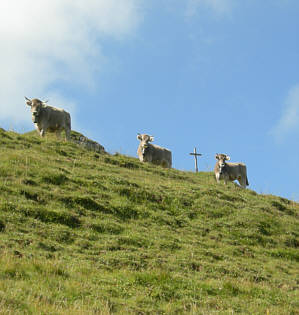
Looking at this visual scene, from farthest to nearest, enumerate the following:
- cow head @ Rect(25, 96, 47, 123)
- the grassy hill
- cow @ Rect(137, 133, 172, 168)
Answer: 1. cow @ Rect(137, 133, 172, 168)
2. cow head @ Rect(25, 96, 47, 123)
3. the grassy hill

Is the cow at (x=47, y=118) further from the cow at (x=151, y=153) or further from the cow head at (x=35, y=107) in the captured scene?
the cow at (x=151, y=153)

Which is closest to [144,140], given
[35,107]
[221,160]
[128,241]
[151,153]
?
[151,153]

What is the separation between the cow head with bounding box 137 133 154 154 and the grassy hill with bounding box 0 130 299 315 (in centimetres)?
648

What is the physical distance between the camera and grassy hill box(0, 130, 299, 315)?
1107 cm

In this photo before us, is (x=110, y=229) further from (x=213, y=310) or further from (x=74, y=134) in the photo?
(x=74, y=134)

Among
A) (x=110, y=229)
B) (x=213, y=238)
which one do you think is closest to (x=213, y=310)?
(x=110, y=229)

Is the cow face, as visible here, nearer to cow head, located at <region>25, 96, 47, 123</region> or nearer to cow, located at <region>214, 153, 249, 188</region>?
cow head, located at <region>25, 96, 47, 123</region>

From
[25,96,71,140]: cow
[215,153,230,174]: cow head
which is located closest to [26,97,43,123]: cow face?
[25,96,71,140]: cow

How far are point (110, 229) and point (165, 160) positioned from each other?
66.9ft

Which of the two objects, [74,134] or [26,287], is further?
[74,134]

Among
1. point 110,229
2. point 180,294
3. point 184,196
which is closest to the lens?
point 180,294

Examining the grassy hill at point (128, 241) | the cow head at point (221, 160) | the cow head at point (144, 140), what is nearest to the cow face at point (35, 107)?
the grassy hill at point (128, 241)

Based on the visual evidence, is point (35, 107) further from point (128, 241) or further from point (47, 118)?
point (128, 241)

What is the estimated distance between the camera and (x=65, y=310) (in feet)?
28.9
